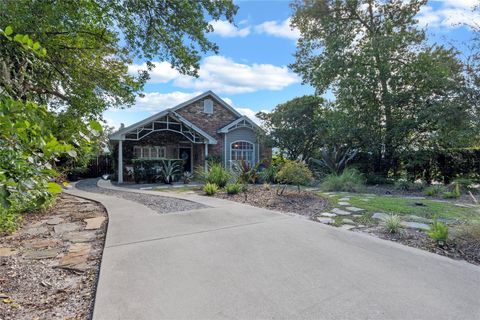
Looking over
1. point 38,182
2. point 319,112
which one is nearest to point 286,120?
point 319,112

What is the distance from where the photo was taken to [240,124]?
17.4m

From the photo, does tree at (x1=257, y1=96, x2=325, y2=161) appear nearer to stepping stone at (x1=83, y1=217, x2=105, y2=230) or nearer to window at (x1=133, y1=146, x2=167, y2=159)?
window at (x1=133, y1=146, x2=167, y2=159)

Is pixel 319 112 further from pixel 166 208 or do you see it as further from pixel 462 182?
pixel 166 208

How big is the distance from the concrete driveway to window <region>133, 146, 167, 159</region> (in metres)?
11.5

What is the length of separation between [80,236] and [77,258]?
1004 millimetres

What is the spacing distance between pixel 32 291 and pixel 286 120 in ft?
47.2

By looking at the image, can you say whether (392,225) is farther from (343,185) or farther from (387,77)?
(387,77)

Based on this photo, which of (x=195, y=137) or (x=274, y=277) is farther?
(x=195, y=137)

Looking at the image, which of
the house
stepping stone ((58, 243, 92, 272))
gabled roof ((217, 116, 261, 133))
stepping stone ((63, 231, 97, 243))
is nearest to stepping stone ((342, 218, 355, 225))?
stepping stone ((58, 243, 92, 272))

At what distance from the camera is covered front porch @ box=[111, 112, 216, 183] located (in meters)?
13.9

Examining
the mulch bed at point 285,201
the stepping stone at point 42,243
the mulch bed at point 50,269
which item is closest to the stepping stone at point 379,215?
the mulch bed at point 285,201

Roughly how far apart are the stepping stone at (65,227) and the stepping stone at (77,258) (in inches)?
34.7

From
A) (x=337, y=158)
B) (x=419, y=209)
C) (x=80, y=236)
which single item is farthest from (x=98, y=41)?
(x=337, y=158)

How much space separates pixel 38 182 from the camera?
1744mm
